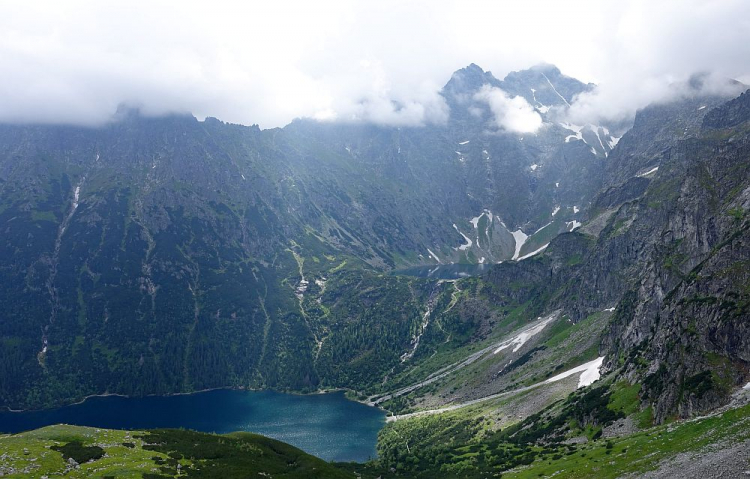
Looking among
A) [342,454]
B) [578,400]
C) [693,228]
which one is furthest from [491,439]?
[693,228]

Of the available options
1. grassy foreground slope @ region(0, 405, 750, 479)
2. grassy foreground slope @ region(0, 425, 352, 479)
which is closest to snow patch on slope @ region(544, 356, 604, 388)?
grassy foreground slope @ region(0, 405, 750, 479)

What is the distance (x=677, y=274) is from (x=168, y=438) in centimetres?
13722

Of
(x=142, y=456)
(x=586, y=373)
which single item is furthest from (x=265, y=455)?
(x=586, y=373)

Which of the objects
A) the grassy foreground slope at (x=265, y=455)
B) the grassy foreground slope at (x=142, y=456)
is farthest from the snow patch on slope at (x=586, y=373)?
the grassy foreground slope at (x=142, y=456)

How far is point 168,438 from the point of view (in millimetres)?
88438

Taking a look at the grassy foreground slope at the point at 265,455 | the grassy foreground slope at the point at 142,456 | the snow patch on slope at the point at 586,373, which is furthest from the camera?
the snow patch on slope at the point at 586,373

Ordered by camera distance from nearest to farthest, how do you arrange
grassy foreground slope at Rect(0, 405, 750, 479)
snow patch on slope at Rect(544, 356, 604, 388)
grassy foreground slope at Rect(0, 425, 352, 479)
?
Answer: grassy foreground slope at Rect(0, 405, 750, 479) < grassy foreground slope at Rect(0, 425, 352, 479) < snow patch on slope at Rect(544, 356, 604, 388)

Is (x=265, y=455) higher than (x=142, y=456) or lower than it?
lower

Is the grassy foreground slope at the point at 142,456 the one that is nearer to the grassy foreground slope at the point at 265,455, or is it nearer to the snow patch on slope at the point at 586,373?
the grassy foreground slope at the point at 265,455

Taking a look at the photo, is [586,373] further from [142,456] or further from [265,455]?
[142,456]

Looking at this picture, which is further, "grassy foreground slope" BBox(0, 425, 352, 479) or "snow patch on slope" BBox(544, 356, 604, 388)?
"snow patch on slope" BBox(544, 356, 604, 388)

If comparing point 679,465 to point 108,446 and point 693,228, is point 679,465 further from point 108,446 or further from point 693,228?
point 693,228

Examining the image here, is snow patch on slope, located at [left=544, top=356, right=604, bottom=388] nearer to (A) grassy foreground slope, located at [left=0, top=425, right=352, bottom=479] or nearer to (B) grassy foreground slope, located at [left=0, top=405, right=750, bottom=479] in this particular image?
(B) grassy foreground slope, located at [left=0, top=405, right=750, bottom=479]

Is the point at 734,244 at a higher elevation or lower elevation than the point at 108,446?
higher
